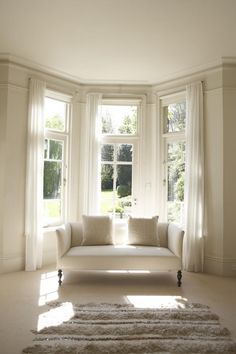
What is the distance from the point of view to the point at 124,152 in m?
6.03

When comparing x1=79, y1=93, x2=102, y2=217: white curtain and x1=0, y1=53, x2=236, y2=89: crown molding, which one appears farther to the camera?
x1=79, y1=93, x2=102, y2=217: white curtain

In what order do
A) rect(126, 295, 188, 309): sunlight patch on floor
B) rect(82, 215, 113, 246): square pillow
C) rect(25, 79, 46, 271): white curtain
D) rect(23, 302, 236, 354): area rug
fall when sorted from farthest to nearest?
rect(25, 79, 46, 271): white curtain
rect(82, 215, 113, 246): square pillow
rect(126, 295, 188, 309): sunlight patch on floor
rect(23, 302, 236, 354): area rug

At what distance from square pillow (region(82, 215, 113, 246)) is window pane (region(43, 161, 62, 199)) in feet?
3.36

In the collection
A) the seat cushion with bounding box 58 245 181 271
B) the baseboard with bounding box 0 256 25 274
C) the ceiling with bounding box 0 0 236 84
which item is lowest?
the baseboard with bounding box 0 256 25 274

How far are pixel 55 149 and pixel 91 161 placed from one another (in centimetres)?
67

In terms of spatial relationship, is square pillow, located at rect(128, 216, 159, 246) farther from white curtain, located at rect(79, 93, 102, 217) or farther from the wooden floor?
white curtain, located at rect(79, 93, 102, 217)

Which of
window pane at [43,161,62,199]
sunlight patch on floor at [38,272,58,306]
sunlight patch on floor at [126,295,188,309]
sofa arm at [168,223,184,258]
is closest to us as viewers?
sunlight patch on floor at [126,295,188,309]

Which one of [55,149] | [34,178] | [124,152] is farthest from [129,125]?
[34,178]

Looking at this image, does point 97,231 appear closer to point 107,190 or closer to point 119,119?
point 107,190

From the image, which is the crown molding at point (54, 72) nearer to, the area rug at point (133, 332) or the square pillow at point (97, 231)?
the square pillow at point (97, 231)

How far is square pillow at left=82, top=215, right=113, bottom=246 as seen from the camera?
4.73 m

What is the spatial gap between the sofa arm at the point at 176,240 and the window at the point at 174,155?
918 mm

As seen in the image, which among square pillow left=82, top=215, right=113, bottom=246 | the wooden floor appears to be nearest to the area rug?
the wooden floor

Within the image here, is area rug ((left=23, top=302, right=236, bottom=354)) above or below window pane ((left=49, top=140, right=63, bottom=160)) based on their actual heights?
below
